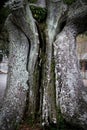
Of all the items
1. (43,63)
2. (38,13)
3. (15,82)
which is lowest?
(15,82)

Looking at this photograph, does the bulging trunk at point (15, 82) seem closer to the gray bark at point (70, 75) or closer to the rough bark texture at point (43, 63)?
the rough bark texture at point (43, 63)

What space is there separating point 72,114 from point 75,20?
95.6 inches

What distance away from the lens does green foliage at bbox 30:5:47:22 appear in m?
7.55

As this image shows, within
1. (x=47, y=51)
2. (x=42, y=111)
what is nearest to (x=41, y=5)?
(x=47, y=51)

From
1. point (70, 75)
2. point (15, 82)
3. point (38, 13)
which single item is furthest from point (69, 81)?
point (38, 13)

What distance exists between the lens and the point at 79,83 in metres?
6.47

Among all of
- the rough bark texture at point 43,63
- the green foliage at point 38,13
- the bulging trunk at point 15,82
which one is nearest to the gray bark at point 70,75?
the rough bark texture at point 43,63

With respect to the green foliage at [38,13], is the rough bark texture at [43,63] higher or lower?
lower

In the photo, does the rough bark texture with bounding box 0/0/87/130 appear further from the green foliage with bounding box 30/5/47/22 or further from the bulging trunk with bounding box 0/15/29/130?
the green foliage with bounding box 30/5/47/22

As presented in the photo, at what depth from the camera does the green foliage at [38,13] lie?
7.55 meters

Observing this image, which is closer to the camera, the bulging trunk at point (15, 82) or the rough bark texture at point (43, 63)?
the rough bark texture at point (43, 63)

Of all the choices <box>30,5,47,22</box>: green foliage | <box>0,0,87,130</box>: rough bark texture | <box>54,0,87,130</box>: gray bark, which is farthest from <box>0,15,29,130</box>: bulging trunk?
<box>54,0,87,130</box>: gray bark

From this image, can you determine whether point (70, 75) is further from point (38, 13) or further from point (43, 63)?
point (38, 13)

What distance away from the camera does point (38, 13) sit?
7.56 meters
